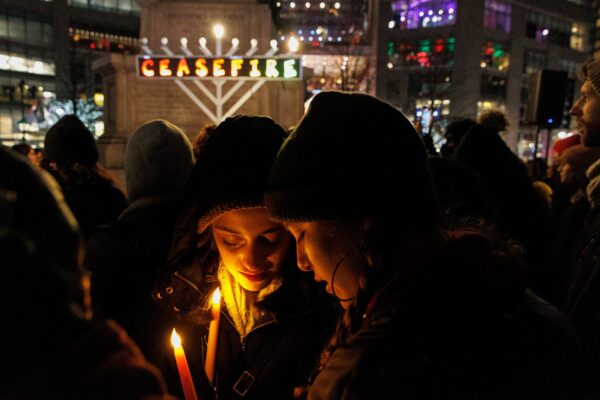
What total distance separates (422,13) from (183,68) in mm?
49364

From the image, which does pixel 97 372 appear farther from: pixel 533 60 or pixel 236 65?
pixel 533 60

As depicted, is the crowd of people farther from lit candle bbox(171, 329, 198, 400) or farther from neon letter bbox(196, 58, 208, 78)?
neon letter bbox(196, 58, 208, 78)

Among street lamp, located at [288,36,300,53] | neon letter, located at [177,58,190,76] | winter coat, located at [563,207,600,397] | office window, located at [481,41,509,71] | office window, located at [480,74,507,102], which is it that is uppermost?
office window, located at [481,41,509,71]

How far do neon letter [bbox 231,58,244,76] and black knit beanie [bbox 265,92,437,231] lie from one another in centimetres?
861

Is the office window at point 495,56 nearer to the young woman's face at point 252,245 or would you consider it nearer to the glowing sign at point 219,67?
the glowing sign at point 219,67

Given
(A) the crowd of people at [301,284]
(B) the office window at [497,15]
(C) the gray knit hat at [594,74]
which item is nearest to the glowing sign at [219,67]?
(C) the gray knit hat at [594,74]

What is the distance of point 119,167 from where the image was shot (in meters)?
10.6

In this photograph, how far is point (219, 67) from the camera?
370 inches

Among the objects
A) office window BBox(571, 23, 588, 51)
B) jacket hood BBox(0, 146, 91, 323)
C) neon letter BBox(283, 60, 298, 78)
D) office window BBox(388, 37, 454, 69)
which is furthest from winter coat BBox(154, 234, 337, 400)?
office window BBox(571, 23, 588, 51)

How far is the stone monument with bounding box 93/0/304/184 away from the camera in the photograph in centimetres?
1133

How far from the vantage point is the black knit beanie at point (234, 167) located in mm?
1624

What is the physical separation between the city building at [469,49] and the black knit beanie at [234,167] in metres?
47.9

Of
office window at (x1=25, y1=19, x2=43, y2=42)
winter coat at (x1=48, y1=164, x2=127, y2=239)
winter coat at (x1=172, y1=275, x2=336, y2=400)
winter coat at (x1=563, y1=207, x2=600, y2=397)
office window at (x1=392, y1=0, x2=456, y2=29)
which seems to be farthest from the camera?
office window at (x1=25, y1=19, x2=43, y2=42)

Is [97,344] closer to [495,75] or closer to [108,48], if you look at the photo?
[495,75]
